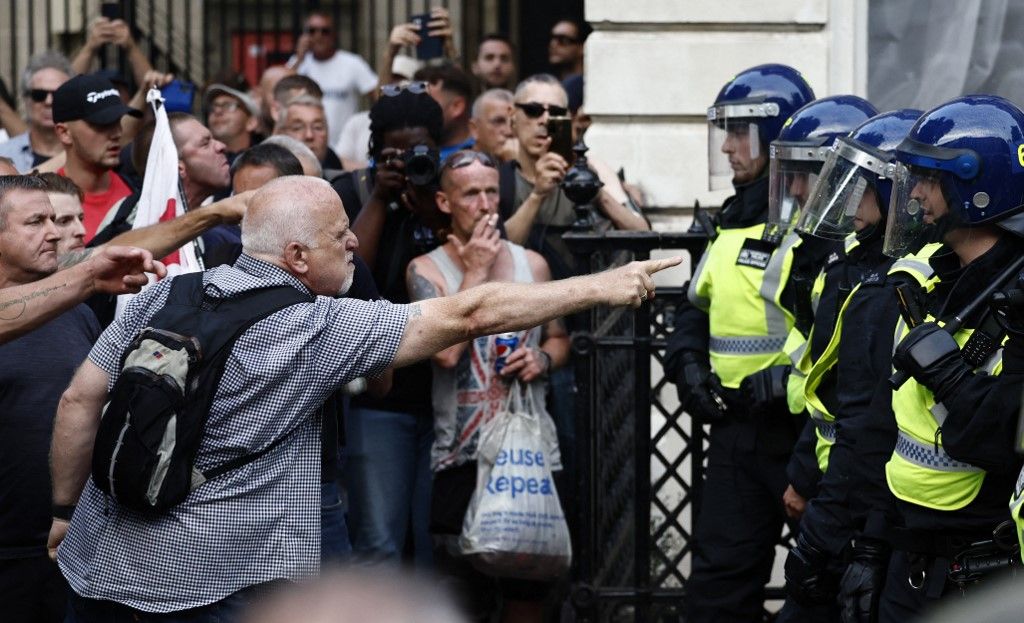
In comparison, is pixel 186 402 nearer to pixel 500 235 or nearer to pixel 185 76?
pixel 500 235

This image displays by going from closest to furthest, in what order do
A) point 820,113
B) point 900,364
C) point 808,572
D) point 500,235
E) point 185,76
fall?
A: point 900,364
point 808,572
point 820,113
point 500,235
point 185,76

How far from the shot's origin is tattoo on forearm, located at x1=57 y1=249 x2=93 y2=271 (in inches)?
213

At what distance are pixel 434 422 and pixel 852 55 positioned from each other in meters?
2.90

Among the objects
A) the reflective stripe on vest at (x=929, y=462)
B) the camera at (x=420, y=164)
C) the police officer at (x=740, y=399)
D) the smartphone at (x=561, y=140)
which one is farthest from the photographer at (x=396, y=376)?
the reflective stripe on vest at (x=929, y=462)

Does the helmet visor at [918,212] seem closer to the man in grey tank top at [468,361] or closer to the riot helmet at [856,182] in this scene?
the riot helmet at [856,182]

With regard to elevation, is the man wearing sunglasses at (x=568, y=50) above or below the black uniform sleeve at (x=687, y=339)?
above

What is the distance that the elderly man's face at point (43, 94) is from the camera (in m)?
8.48

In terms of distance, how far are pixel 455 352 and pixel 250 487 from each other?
2150 mm

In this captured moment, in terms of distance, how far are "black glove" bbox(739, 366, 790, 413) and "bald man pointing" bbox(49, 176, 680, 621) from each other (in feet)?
4.68

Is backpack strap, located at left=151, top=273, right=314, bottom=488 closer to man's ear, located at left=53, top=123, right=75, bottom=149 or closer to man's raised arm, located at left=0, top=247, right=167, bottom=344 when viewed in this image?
man's raised arm, located at left=0, top=247, right=167, bottom=344

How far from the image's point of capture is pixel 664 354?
629cm

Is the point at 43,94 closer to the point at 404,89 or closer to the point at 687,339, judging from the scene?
the point at 404,89

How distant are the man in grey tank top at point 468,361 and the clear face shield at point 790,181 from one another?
117 centimetres

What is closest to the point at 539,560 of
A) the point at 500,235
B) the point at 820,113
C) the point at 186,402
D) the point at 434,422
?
the point at 434,422
